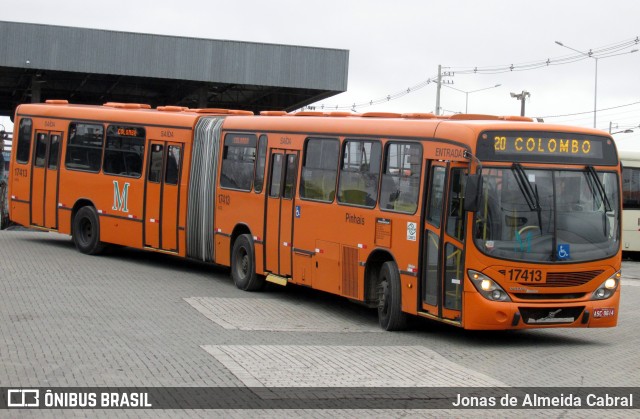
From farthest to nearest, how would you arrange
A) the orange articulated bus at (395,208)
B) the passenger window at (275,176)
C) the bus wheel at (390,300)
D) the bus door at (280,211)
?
the passenger window at (275,176) < the bus door at (280,211) < the bus wheel at (390,300) < the orange articulated bus at (395,208)

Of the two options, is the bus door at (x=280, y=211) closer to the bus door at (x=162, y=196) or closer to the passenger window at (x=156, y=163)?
the bus door at (x=162, y=196)

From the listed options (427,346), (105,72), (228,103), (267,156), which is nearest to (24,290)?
(267,156)

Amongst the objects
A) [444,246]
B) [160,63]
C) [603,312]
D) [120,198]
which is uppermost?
[160,63]

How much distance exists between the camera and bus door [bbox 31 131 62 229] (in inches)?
966

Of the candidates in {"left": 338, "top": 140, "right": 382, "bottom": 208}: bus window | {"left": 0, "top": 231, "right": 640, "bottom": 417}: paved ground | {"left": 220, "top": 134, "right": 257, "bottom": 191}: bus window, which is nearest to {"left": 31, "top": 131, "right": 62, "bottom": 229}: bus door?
{"left": 0, "top": 231, "right": 640, "bottom": 417}: paved ground

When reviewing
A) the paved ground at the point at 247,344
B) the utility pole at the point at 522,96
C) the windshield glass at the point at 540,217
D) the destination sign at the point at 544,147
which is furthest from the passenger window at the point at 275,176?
the utility pole at the point at 522,96

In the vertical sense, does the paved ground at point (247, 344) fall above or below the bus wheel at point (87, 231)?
below

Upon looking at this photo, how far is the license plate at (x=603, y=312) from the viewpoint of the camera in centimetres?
1457

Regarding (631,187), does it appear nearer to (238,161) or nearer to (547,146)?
(238,161)

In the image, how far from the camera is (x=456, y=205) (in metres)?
14.4

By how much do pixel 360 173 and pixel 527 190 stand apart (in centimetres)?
308

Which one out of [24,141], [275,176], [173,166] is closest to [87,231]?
[24,141]

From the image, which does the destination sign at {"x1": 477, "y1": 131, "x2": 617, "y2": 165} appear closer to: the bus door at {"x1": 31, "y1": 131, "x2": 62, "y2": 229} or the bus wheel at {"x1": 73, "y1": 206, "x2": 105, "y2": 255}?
the bus wheel at {"x1": 73, "y1": 206, "x2": 105, "y2": 255}

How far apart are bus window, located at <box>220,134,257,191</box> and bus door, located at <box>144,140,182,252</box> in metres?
1.66
